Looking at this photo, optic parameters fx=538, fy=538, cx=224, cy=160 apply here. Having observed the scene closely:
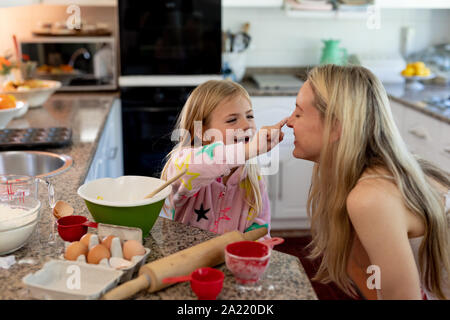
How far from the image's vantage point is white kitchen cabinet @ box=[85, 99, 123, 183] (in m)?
2.53

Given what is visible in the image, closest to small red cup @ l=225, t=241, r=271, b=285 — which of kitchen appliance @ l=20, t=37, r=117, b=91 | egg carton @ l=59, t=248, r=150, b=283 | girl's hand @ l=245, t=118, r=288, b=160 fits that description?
egg carton @ l=59, t=248, r=150, b=283

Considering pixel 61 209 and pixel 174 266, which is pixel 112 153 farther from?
pixel 174 266

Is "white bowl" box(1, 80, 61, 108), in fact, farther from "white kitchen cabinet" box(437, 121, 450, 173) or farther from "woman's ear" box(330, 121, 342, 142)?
"white kitchen cabinet" box(437, 121, 450, 173)

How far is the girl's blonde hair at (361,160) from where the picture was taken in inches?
50.6

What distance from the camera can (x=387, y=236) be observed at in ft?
3.83

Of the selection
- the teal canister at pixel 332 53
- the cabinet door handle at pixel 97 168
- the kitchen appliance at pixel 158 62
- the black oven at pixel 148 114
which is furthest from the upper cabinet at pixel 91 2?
the teal canister at pixel 332 53

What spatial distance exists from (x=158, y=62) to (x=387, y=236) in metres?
2.54

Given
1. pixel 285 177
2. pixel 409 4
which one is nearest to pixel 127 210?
pixel 285 177

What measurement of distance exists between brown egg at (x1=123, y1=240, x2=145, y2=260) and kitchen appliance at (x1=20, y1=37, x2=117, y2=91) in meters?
2.58

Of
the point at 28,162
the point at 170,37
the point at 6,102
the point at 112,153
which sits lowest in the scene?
the point at 112,153

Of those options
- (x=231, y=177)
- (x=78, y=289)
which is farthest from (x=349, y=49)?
(x=78, y=289)

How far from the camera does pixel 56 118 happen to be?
2.79 meters

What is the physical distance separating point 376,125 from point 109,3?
263 cm
